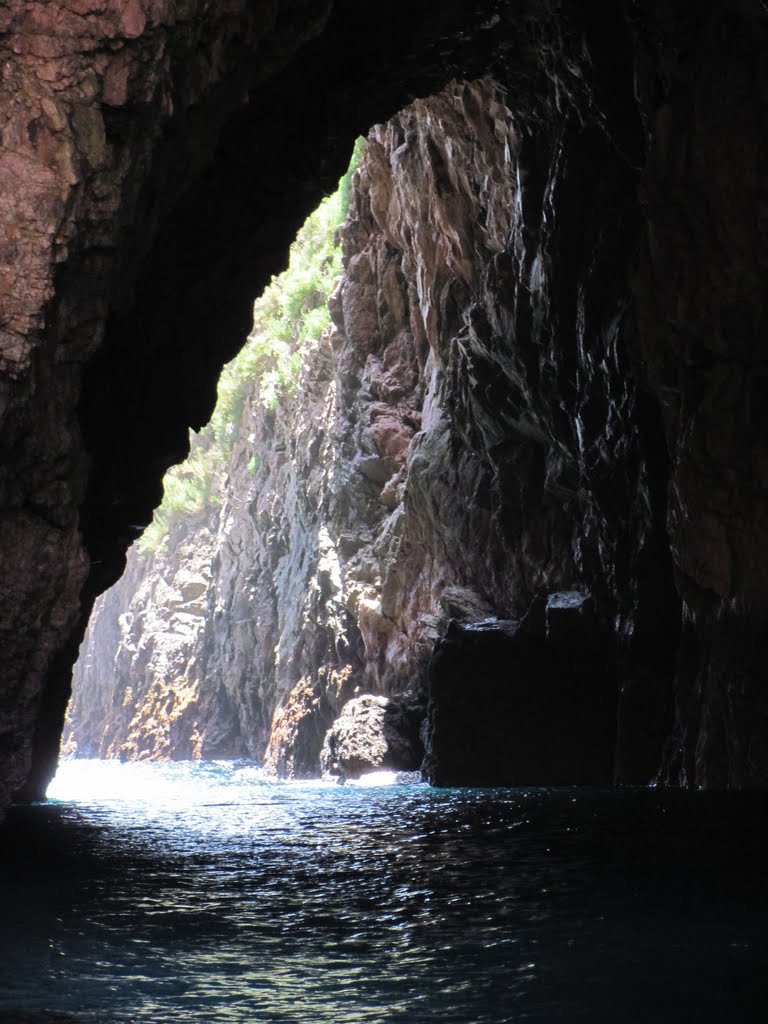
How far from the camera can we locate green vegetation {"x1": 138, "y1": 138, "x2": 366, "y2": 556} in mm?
37625

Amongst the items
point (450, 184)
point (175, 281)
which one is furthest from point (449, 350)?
point (175, 281)

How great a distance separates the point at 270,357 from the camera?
44594 millimetres

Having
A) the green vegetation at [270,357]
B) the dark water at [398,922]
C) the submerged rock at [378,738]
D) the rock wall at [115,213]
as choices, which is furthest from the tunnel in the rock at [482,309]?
the green vegetation at [270,357]

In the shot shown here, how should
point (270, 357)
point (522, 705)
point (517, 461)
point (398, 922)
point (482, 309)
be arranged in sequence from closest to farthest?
1. point (398, 922)
2. point (522, 705)
3. point (482, 309)
4. point (517, 461)
5. point (270, 357)

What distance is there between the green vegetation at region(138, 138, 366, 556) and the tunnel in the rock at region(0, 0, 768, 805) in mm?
12550

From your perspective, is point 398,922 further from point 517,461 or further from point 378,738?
point 378,738

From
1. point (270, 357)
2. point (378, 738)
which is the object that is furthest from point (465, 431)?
point (270, 357)

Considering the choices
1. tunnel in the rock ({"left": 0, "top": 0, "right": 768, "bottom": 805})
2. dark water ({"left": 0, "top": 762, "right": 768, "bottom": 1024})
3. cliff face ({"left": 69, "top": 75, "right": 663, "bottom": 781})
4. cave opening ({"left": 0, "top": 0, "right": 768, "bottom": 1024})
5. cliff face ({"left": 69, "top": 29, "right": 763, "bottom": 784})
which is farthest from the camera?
cliff face ({"left": 69, "top": 75, "right": 663, "bottom": 781})

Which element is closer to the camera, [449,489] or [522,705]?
[522,705]

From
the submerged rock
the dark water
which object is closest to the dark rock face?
the submerged rock

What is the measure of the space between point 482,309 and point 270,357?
26025 mm

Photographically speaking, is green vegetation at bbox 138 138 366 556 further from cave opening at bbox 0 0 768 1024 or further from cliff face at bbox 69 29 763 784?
cave opening at bbox 0 0 768 1024

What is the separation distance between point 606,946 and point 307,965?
3.81 ft

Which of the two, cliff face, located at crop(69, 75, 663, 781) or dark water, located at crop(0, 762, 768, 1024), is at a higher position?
cliff face, located at crop(69, 75, 663, 781)
